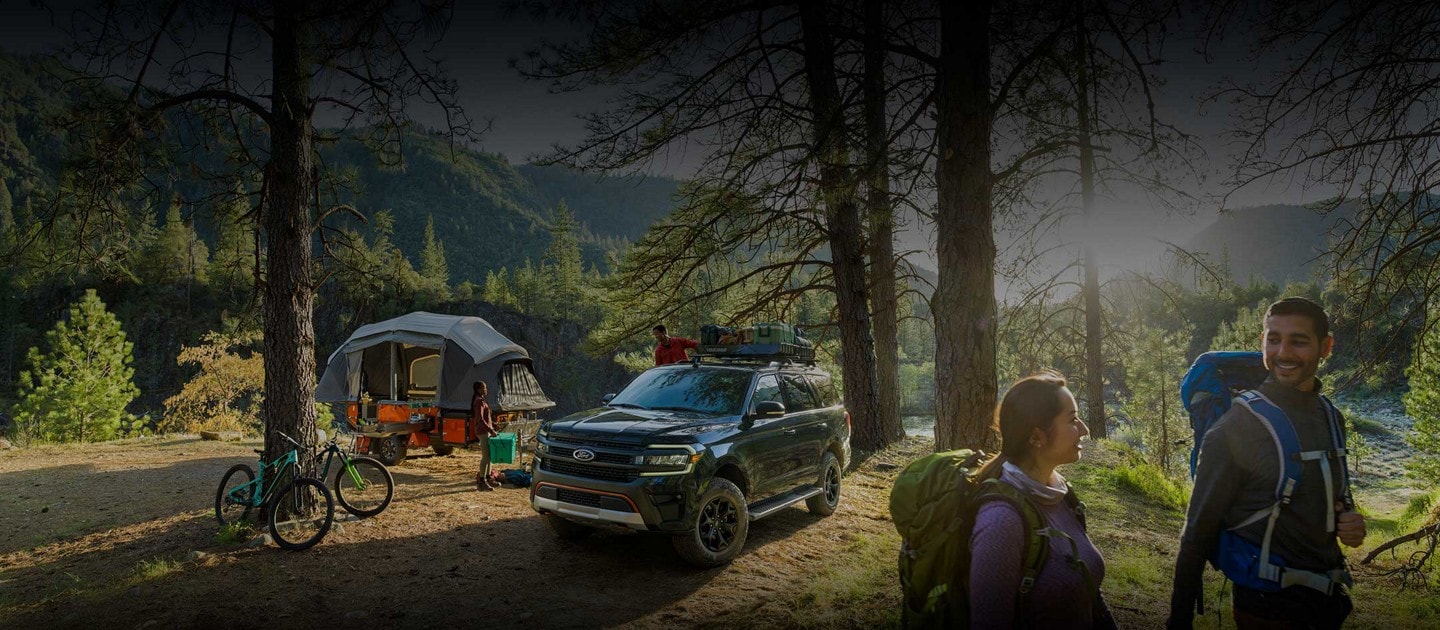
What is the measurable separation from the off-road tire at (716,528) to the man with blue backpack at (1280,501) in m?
4.12

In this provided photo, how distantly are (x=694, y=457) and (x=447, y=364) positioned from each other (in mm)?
9312

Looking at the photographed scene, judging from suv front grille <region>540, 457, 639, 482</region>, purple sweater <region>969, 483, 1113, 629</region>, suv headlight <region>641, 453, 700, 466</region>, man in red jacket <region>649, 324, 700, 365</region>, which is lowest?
suv front grille <region>540, 457, 639, 482</region>

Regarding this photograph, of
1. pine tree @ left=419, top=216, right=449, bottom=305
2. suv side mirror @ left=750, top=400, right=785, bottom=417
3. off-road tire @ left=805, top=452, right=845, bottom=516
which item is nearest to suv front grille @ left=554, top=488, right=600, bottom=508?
suv side mirror @ left=750, top=400, right=785, bottom=417

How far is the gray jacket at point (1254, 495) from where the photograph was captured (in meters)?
2.38

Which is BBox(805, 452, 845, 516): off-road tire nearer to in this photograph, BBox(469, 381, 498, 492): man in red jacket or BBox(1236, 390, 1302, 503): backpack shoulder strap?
BBox(469, 381, 498, 492): man in red jacket

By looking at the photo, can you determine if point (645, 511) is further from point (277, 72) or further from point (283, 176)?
point (277, 72)

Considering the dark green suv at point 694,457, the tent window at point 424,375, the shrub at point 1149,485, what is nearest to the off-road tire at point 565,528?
the dark green suv at point 694,457

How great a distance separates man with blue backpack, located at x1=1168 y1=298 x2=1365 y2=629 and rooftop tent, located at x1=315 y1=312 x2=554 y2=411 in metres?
12.7

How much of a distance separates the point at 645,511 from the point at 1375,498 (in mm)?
35475

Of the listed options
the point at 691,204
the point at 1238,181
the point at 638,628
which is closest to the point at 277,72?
the point at 691,204

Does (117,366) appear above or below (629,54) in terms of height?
below

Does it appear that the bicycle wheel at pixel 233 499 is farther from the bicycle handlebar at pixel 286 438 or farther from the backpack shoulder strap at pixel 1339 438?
the backpack shoulder strap at pixel 1339 438

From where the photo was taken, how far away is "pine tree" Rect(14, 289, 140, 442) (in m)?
21.9

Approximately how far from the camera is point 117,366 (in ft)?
80.0
